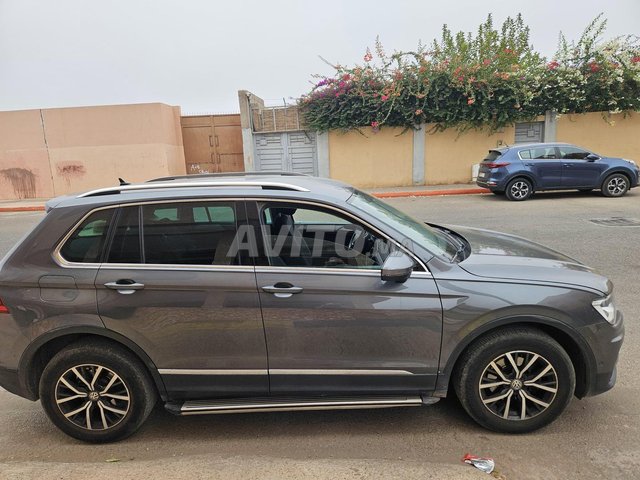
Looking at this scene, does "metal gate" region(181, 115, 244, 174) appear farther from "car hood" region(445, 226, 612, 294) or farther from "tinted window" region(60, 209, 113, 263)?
"car hood" region(445, 226, 612, 294)

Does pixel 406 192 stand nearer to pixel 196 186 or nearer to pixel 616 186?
pixel 616 186

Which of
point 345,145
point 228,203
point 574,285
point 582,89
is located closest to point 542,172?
point 582,89

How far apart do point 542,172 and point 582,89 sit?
18.2ft

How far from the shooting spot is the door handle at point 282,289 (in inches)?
103

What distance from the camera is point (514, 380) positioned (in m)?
2.71

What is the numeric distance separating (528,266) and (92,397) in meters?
2.93

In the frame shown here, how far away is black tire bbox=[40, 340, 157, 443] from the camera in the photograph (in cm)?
276

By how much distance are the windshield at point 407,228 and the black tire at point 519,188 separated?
10.2 m

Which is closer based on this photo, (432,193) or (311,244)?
(311,244)

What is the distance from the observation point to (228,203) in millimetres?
2807

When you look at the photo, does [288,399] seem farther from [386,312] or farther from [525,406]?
[525,406]

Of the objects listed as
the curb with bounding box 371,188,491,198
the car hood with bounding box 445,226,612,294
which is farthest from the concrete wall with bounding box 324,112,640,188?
the car hood with bounding box 445,226,612,294

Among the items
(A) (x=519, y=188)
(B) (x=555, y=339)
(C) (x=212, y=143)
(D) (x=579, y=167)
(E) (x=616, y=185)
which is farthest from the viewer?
(C) (x=212, y=143)

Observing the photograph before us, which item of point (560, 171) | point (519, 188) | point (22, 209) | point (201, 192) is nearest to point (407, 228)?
point (201, 192)
